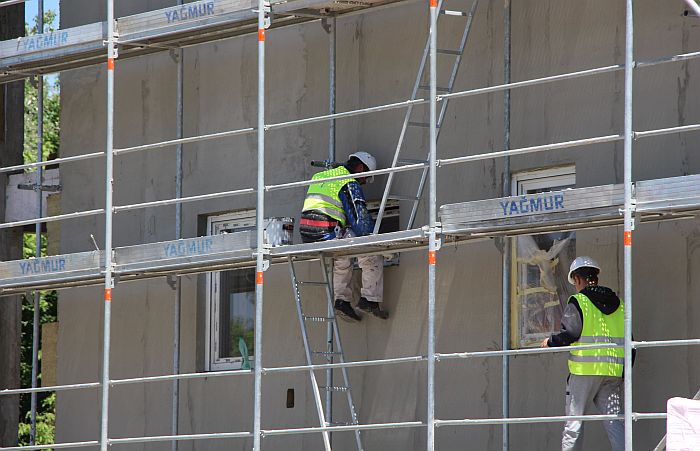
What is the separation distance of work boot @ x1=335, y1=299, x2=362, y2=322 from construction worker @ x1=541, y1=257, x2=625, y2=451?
253cm

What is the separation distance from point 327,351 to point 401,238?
2.02m

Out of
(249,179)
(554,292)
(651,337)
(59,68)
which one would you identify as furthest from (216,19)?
(651,337)

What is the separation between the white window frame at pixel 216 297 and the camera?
→ 15.0 m

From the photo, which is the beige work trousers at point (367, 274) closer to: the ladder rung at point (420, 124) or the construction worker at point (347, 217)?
the construction worker at point (347, 217)

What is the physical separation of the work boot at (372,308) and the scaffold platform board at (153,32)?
8.28 ft

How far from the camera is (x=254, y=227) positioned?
49.0ft

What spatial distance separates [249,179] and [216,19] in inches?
63.3

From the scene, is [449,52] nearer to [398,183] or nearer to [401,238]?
[398,183]

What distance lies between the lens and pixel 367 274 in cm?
1355

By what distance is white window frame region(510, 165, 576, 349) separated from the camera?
12680 mm

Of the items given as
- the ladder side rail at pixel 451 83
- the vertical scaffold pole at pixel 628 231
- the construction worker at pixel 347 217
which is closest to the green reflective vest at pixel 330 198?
the construction worker at pixel 347 217

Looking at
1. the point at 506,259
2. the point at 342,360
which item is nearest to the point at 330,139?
the point at 342,360

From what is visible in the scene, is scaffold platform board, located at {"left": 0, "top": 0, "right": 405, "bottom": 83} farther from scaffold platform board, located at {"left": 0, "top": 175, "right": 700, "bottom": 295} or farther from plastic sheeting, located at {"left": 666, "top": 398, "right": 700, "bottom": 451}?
plastic sheeting, located at {"left": 666, "top": 398, "right": 700, "bottom": 451}

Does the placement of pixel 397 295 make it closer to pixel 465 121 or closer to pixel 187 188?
pixel 465 121
